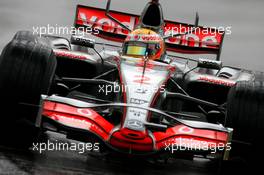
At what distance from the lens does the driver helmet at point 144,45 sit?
9820mm

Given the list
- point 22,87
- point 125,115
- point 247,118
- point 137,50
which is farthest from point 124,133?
point 137,50

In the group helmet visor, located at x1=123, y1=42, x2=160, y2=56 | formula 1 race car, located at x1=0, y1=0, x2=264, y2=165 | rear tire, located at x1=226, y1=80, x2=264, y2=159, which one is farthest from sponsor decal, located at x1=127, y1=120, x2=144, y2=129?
helmet visor, located at x1=123, y1=42, x2=160, y2=56

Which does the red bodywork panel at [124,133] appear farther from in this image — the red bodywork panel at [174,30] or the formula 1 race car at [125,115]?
the red bodywork panel at [174,30]

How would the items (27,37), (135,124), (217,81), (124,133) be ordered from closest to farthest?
(124,133)
(135,124)
(27,37)
(217,81)

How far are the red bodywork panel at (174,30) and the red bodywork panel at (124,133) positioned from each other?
28.1ft

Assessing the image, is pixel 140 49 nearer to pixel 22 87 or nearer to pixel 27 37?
pixel 27 37

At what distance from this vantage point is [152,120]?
720cm

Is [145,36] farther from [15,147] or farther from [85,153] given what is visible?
[15,147]

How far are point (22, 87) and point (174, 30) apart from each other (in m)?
9.06

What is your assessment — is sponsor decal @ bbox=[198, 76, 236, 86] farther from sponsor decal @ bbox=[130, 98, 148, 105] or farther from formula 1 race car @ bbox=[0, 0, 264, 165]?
sponsor decal @ bbox=[130, 98, 148, 105]

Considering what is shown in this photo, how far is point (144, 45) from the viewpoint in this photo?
9914mm

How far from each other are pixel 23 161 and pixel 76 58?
4.82 m

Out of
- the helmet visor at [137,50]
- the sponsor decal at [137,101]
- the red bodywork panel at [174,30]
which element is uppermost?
the red bodywork panel at [174,30]

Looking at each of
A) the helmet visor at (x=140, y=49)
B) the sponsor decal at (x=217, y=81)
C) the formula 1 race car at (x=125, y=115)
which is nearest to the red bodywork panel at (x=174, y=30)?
the sponsor decal at (x=217, y=81)
